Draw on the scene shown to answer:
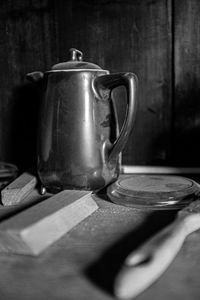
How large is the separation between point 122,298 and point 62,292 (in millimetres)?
55

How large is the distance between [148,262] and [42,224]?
0.46 feet

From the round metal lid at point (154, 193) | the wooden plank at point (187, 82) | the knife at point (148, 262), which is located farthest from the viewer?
the wooden plank at point (187, 82)

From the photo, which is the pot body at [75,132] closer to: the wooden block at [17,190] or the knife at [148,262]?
the wooden block at [17,190]

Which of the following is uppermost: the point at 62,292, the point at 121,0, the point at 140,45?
the point at 121,0

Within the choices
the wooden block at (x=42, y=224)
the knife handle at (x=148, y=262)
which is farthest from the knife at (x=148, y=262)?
the wooden block at (x=42, y=224)

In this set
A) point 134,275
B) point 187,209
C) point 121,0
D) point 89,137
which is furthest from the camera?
point 121,0

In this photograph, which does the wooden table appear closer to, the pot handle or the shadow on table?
the shadow on table

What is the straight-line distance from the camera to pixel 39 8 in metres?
0.83

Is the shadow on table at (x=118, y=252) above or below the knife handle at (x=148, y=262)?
below

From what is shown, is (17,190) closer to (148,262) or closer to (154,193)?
(154,193)

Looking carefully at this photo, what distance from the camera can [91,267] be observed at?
1.18ft

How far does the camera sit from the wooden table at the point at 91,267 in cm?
31

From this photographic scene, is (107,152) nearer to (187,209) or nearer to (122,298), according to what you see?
(187,209)

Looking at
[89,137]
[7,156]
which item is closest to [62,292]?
[89,137]
